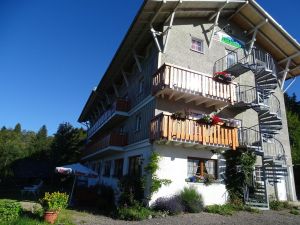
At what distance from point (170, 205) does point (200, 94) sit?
6.18m

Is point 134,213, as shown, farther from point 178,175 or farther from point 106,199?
point 106,199

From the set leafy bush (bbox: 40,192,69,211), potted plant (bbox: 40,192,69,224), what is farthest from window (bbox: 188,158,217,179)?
potted plant (bbox: 40,192,69,224)

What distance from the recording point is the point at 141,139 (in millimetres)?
15641

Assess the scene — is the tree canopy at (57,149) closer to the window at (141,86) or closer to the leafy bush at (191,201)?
the window at (141,86)

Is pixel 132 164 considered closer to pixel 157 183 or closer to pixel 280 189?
pixel 157 183

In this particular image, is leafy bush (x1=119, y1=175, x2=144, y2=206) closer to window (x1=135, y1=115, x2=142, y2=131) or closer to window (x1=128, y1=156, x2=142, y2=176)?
window (x1=128, y1=156, x2=142, y2=176)

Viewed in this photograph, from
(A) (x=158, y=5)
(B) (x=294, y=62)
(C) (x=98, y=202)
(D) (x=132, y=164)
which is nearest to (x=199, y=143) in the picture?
(D) (x=132, y=164)

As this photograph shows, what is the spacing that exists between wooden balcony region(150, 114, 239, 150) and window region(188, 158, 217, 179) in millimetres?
943

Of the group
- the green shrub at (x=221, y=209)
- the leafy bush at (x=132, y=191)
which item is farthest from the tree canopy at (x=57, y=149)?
the green shrub at (x=221, y=209)

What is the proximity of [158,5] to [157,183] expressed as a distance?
33.1 ft

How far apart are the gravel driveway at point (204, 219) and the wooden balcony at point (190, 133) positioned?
138 inches

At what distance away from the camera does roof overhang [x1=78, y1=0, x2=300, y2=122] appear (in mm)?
15438

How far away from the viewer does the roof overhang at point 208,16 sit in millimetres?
15438

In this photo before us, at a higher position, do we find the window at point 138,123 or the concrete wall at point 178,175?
the window at point 138,123
